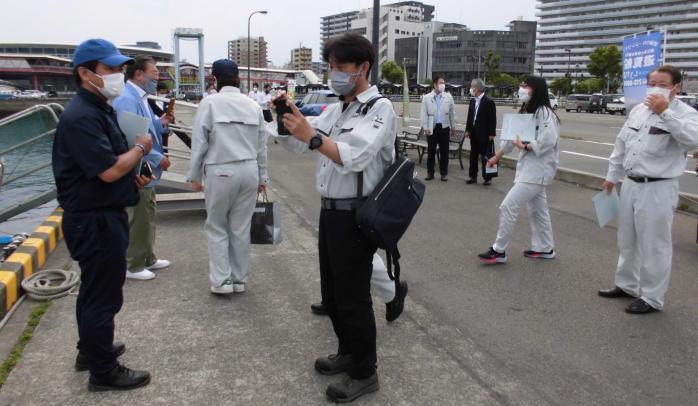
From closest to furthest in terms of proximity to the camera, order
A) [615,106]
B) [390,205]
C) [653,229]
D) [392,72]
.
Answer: [390,205] < [653,229] < [615,106] < [392,72]

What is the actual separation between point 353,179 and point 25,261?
3.51 m

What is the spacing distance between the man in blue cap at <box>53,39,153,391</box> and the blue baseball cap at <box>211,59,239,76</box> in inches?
48.0

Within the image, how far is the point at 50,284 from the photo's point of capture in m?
4.41

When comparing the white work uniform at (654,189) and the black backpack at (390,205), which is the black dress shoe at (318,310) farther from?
the white work uniform at (654,189)

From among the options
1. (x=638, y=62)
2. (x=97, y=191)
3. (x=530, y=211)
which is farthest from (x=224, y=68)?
(x=638, y=62)

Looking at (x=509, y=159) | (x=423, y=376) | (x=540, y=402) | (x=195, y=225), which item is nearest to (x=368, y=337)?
(x=423, y=376)

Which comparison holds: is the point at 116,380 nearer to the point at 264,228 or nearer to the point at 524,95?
the point at 264,228

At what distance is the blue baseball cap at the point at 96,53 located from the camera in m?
2.75

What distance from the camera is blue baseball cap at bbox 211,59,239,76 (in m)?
4.10

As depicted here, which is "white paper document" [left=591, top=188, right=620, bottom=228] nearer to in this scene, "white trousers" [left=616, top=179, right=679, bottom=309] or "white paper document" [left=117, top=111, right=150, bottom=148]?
"white trousers" [left=616, top=179, right=679, bottom=309]

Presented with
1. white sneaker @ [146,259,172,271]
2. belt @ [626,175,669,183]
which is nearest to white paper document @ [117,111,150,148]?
white sneaker @ [146,259,172,271]

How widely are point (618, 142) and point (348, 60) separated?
9.63 feet

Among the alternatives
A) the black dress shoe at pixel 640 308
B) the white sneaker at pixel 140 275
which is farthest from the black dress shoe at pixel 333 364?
the black dress shoe at pixel 640 308

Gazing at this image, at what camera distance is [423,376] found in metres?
3.13
